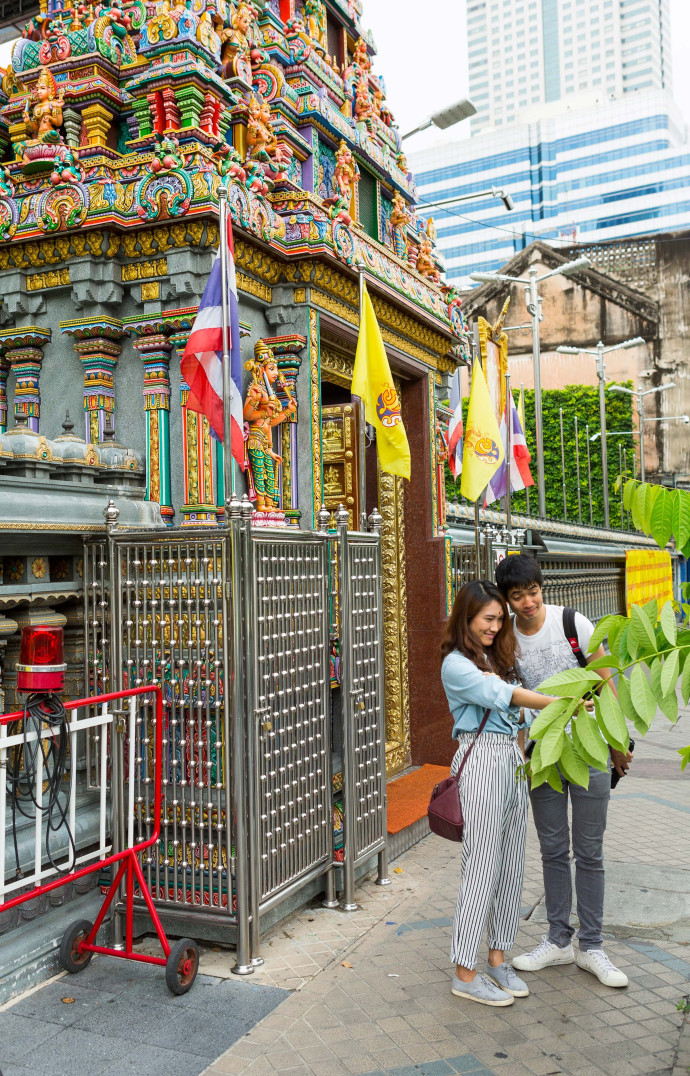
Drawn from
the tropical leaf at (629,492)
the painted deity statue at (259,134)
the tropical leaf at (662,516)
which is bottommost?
the tropical leaf at (662,516)

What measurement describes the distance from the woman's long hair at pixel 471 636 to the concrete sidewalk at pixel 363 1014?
154 cm

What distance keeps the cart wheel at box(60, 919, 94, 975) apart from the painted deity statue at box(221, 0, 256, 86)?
5.88m

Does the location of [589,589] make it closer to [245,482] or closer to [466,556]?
[466,556]

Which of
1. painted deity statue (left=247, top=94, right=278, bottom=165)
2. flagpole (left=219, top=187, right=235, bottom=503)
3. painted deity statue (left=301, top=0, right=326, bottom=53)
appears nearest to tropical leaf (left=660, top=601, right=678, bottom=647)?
flagpole (left=219, top=187, right=235, bottom=503)

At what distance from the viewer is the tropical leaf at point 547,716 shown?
2.67 metres

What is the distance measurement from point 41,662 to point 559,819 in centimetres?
Result: 256

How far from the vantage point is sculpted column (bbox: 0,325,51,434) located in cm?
662

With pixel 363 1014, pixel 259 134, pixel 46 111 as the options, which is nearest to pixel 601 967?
pixel 363 1014

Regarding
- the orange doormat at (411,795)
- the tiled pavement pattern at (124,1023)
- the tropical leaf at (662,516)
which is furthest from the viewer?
the orange doormat at (411,795)

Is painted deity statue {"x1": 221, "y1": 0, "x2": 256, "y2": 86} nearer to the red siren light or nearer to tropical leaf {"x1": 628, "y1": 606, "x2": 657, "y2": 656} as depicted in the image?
the red siren light

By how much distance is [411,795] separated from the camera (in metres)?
7.34

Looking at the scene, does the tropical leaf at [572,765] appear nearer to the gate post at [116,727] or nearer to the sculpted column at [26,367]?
the gate post at [116,727]

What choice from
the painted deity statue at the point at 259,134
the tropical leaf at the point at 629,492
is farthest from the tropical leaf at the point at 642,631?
the painted deity statue at the point at 259,134

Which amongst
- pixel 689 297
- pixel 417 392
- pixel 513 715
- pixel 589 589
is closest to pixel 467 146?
pixel 689 297
